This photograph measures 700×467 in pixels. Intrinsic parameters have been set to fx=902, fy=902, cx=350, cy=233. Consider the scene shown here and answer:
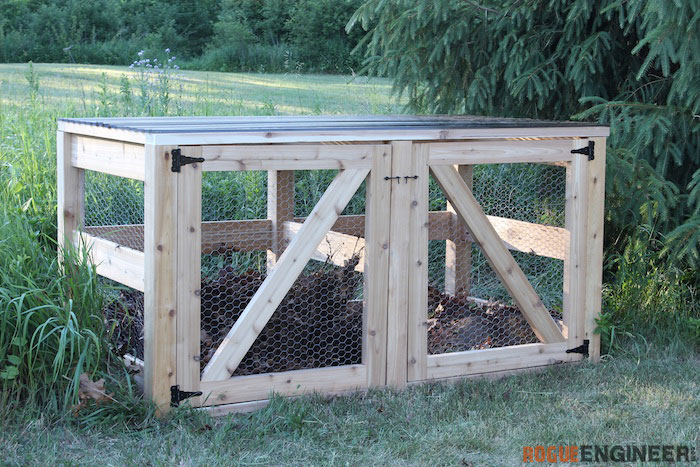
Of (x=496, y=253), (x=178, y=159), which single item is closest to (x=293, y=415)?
(x=178, y=159)

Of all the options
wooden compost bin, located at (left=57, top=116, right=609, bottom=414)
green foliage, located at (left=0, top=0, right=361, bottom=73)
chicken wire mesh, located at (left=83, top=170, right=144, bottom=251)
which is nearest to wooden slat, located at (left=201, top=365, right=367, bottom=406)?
wooden compost bin, located at (left=57, top=116, right=609, bottom=414)

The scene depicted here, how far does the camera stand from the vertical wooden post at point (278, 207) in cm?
488

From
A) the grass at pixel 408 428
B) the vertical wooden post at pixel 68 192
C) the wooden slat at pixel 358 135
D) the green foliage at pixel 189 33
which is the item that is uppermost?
the green foliage at pixel 189 33

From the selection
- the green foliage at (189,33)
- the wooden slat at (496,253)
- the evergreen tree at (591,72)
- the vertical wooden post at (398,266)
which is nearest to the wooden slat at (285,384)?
the vertical wooden post at (398,266)

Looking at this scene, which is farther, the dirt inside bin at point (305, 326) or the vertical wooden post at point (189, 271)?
the dirt inside bin at point (305, 326)

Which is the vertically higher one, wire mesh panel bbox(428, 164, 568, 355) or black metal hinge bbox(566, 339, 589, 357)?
wire mesh panel bbox(428, 164, 568, 355)

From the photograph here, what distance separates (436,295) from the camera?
4.98m

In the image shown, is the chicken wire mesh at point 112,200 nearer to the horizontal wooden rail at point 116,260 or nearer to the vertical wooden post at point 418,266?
the horizontal wooden rail at point 116,260

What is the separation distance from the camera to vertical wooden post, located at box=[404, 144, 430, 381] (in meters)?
A: 3.90

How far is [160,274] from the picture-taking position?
3.37 meters

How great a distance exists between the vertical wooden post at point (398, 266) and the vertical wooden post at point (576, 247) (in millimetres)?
908

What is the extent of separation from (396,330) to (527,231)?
1155mm

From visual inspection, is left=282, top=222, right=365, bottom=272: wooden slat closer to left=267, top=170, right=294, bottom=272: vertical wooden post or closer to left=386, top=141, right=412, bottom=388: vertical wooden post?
left=267, top=170, right=294, bottom=272: vertical wooden post

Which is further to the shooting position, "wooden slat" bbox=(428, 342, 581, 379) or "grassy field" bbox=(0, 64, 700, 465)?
"wooden slat" bbox=(428, 342, 581, 379)
